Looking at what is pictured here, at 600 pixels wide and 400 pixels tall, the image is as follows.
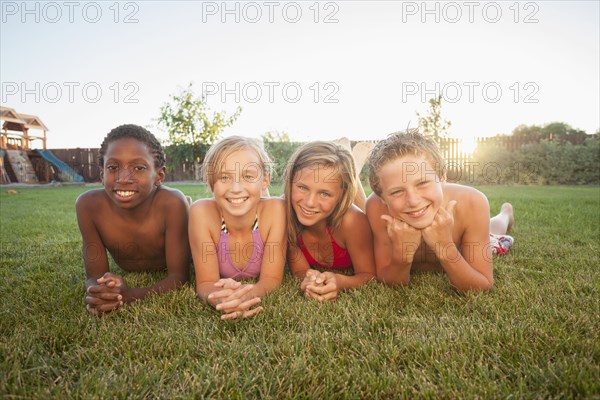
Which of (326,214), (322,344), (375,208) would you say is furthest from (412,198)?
(322,344)

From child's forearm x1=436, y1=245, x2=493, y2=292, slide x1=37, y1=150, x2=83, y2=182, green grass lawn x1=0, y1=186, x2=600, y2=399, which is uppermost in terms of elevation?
slide x1=37, y1=150, x2=83, y2=182

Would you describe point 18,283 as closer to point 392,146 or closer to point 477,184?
point 392,146

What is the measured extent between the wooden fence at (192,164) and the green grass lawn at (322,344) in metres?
12.8

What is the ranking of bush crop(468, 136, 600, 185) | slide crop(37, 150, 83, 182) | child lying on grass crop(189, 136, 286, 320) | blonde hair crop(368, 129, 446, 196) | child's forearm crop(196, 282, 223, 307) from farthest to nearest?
slide crop(37, 150, 83, 182)
bush crop(468, 136, 600, 185)
child lying on grass crop(189, 136, 286, 320)
blonde hair crop(368, 129, 446, 196)
child's forearm crop(196, 282, 223, 307)

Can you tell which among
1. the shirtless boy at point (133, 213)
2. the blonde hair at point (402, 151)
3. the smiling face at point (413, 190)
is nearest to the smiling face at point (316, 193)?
the blonde hair at point (402, 151)

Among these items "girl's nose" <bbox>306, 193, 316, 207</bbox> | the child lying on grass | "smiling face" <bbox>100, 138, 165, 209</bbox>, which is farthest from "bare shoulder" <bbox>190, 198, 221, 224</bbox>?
"girl's nose" <bbox>306, 193, 316, 207</bbox>

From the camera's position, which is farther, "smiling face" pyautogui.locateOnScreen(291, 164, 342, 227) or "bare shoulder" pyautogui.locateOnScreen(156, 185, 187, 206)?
"bare shoulder" pyautogui.locateOnScreen(156, 185, 187, 206)

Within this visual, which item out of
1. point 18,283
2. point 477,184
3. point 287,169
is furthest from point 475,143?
point 18,283

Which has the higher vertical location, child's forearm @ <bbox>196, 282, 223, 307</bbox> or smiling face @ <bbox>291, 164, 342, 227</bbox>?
smiling face @ <bbox>291, 164, 342, 227</bbox>

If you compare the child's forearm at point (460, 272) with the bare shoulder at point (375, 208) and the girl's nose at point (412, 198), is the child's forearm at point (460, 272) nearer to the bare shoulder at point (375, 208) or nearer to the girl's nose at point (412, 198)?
the girl's nose at point (412, 198)

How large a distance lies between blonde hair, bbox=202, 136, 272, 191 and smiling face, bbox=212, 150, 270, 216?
0.09 ft

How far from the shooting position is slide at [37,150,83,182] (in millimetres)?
24578

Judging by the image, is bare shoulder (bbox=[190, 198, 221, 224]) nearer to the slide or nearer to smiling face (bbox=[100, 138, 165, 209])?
smiling face (bbox=[100, 138, 165, 209])

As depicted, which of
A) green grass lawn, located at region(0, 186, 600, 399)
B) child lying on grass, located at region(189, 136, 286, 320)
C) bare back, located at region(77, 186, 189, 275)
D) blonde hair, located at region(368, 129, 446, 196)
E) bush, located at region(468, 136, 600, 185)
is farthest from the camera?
bush, located at region(468, 136, 600, 185)
